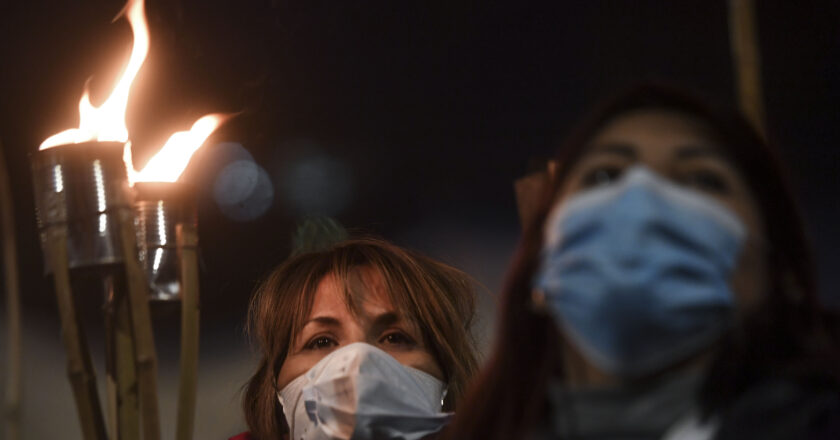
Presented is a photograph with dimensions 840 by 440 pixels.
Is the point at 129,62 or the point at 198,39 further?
the point at 198,39

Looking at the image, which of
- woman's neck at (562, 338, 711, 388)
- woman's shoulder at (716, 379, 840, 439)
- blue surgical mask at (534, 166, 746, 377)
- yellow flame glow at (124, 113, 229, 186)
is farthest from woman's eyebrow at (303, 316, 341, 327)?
woman's shoulder at (716, 379, 840, 439)

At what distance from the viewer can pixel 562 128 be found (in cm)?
311

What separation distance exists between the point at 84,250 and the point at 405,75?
1.65m

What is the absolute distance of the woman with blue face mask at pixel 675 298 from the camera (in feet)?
4.20

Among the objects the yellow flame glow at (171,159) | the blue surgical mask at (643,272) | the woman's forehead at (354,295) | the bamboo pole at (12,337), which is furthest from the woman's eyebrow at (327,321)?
the blue surgical mask at (643,272)

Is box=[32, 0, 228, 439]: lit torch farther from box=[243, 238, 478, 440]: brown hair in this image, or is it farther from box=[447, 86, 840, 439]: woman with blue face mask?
box=[447, 86, 840, 439]: woman with blue face mask

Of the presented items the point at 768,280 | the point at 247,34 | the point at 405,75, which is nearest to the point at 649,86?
the point at 768,280

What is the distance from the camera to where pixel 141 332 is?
6.88 ft

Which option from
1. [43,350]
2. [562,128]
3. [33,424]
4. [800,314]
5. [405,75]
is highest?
[405,75]

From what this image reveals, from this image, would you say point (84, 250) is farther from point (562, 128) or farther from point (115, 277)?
point (562, 128)

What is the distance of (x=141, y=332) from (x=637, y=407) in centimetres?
114

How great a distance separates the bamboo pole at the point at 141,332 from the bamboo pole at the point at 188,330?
0.07 m

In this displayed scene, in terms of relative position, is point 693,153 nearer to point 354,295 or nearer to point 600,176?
point 600,176

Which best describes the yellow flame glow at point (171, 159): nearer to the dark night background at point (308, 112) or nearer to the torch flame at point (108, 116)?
the torch flame at point (108, 116)
